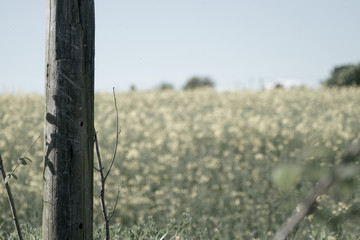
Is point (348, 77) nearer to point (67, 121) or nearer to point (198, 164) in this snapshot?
point (198, 164)

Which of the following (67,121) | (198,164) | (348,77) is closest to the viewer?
(67,121)

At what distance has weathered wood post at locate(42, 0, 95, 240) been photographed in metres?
1.87

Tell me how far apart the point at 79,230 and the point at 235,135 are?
506cm

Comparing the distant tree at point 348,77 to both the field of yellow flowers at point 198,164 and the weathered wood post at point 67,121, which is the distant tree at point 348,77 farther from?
the weathered wood post at point 67,121

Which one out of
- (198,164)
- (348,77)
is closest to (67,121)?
(198,164)

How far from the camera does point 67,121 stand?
1.86 meters

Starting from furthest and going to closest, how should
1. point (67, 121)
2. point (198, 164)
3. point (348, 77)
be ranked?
1. point (348, 77)
2. point (198, 164)
3. point (67, 121)

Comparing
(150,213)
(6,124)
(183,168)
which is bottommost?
(150,213)

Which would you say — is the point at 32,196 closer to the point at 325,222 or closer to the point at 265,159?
the point at 265,159

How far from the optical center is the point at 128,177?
5.79 m

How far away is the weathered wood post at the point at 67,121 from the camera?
1.87 m

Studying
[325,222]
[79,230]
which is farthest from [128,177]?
[325,222]

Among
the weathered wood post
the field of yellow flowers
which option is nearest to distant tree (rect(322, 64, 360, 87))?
the field of yellow flowers

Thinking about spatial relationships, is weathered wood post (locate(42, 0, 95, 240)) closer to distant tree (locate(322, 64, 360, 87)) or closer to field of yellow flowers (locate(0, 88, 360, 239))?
field of yellow flowers (locate(0, 88, 360, 239))
